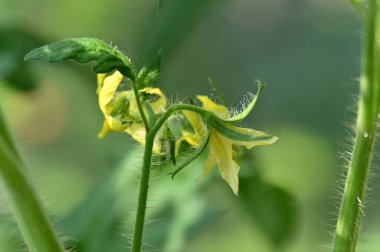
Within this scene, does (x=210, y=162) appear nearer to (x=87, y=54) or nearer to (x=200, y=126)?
(x=200, y=126)

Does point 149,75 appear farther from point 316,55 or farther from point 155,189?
point 316,55

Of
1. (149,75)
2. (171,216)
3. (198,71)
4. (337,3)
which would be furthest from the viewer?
(337,3)

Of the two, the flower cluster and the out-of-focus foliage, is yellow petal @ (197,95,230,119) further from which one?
the out-of-focus foliage

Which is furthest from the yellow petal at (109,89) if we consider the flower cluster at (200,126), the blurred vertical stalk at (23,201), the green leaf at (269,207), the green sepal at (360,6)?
the green leaf at (269,207)

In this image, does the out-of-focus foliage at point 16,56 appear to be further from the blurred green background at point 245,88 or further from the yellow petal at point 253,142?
the yellow petal at point 253,142

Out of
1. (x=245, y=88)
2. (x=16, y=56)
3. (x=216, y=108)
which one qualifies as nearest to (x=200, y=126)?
(x=216, y=108)

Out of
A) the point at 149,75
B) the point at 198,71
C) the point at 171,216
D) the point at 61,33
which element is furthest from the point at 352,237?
the point at 61,33
